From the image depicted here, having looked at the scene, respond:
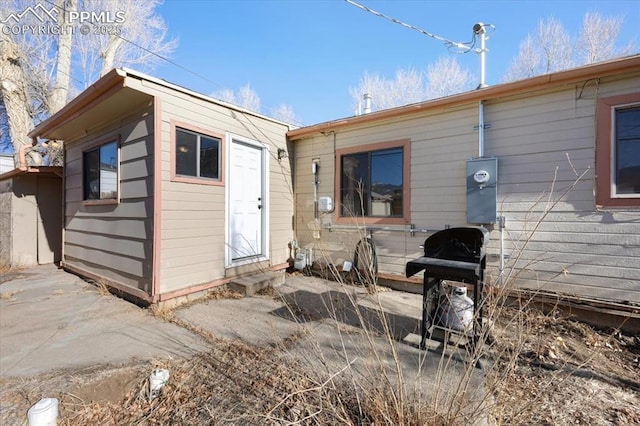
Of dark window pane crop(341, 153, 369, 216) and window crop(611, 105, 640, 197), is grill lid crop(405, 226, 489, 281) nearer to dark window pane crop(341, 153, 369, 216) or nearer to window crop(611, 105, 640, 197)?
window crop(611, 105, 640, 197)

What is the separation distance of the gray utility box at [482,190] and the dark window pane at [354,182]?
1.67 meters

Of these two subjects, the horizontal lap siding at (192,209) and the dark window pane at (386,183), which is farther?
the dark window pane at (386,183)

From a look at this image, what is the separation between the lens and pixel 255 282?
4.45 metres

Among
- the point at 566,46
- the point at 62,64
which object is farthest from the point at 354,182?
the point at 566,46

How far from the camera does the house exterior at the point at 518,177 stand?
3229 millimetres

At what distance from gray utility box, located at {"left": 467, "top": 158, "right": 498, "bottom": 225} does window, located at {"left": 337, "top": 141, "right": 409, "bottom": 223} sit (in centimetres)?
95

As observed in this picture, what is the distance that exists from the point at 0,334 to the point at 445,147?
5.85 meters

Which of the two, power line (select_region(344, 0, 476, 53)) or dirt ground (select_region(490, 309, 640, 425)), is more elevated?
power line (select_region(344, 0, 476, 53))

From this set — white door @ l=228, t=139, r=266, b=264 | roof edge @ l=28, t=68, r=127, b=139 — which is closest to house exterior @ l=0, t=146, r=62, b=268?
roof edge @ l=28, t=68, r=127, b=139

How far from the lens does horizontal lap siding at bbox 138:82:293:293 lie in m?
3.76

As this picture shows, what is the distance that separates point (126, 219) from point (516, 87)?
5.62 meters

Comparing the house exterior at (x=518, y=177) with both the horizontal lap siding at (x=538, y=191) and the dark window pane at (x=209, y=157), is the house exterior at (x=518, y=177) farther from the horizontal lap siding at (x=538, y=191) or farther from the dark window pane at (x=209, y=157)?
the dark window pane at (x=209, y=157)

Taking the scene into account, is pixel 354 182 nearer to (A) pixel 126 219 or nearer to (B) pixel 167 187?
(B) pixel 167 187

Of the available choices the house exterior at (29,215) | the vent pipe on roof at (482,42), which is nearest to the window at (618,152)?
the vent pipe on roof at (482,42)
